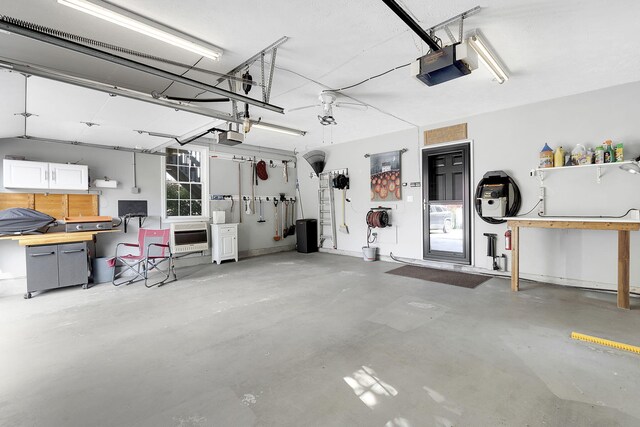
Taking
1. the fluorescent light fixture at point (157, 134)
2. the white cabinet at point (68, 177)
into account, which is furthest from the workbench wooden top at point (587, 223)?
the white cabinet at point (68, 177)

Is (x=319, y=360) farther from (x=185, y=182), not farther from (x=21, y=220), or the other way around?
(x=185, y=182)

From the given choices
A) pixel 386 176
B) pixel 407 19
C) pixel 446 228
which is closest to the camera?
pixel 407 19

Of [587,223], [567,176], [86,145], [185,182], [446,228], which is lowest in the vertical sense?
[446,228]

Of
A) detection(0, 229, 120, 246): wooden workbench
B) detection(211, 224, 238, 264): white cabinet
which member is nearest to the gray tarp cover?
detection(0, 229, 120, 246): wooden workbench

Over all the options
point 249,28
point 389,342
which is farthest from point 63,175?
point 389,342

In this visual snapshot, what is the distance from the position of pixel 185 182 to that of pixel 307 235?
3.48 m

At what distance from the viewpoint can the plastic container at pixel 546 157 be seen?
455 centimetres

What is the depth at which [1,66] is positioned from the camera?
7.68ft

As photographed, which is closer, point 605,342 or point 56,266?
point 605,342

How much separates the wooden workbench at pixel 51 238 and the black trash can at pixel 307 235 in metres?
4.79

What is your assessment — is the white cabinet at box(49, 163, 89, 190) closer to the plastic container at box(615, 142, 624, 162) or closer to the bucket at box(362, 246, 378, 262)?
the bucket at box(362, 246, 378, 262)

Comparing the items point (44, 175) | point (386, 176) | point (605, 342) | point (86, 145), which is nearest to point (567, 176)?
point (605, 342)

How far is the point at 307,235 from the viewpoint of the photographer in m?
8.20

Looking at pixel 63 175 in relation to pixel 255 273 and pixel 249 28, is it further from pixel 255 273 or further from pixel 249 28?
pixel 249 28
